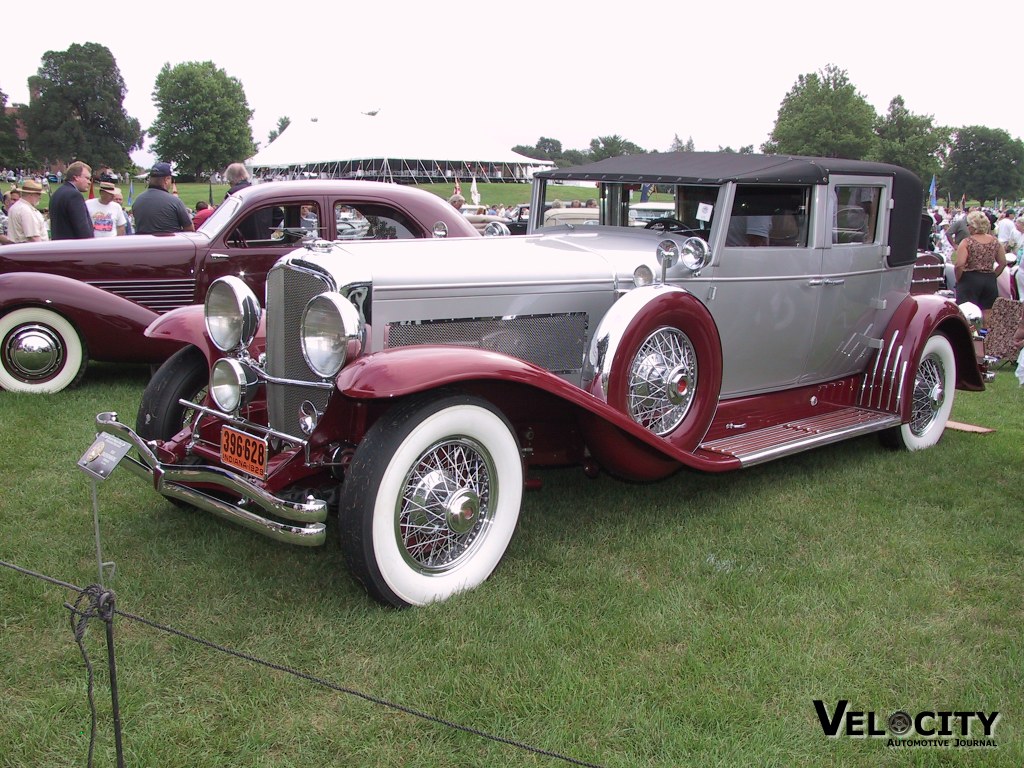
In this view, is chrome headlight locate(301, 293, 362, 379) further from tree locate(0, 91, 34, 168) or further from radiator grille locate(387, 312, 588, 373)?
tree locate(0, 91, 34, 168)

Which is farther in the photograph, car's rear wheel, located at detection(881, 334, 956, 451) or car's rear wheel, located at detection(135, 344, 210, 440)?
car's rear wheel, located at detection(881, 334, 956, 451)

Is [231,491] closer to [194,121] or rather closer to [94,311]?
[94,311]

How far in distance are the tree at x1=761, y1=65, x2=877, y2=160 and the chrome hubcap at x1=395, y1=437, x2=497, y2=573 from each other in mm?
65511

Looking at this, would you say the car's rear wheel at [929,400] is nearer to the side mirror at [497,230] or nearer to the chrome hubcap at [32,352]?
the side mirror at [497,230]

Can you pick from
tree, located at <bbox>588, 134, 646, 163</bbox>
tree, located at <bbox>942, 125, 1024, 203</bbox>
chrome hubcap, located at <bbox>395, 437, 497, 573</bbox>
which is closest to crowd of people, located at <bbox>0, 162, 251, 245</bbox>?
chrome hubcap, located at <bbox>395, 437, 497, 573</bbox>

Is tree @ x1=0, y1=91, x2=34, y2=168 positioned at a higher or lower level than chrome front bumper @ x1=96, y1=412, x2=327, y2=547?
higher

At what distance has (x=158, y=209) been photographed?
Answer: 758 centimetres

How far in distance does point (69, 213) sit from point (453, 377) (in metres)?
6.13

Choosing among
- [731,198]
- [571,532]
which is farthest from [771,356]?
[571,532]

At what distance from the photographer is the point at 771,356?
183 inches

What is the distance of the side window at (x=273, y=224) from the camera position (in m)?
6.64

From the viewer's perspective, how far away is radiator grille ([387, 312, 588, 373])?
352 centimetres

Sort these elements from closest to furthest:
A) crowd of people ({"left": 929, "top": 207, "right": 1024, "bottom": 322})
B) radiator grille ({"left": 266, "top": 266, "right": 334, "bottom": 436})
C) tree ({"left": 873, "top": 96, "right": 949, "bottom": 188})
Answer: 1. radiator grille ({"left": 266, "top": 266, "right": 334, "bottom": 436})
2. crowd of people ({"left": 929, "top": 207, "right": 1024, "bottom": 322})
3. tree ({"left": 873, "top": 96, "right": 949, "bottom": 188})

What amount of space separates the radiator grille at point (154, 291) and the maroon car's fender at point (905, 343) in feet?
17.7
